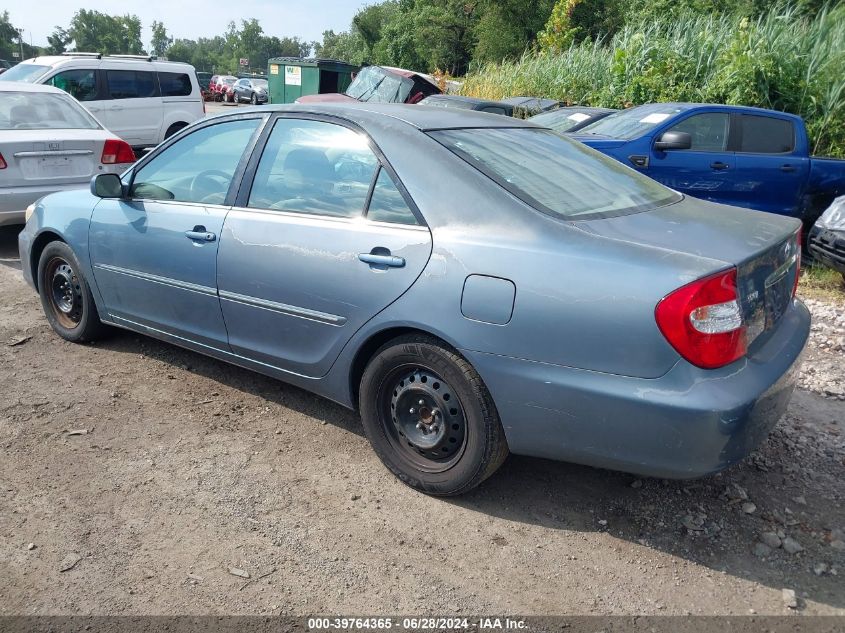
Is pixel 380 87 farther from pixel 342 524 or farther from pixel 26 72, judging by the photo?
pixel 342 524

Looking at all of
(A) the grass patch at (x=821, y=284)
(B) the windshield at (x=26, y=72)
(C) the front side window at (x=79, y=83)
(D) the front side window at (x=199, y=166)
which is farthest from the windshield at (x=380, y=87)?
(D) the front side window at (x=199, y=166)

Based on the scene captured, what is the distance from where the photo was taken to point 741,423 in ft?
8.38

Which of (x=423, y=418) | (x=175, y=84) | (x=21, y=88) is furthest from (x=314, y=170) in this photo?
(x=175, y=84)

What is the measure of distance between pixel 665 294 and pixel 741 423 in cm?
53

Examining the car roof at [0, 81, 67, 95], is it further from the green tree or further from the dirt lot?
the green tree

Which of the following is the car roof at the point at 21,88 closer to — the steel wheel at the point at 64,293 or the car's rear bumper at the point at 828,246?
the steel wheel at the point at 64,293

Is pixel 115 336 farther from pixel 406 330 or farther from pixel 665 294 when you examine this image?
pixel 665 294

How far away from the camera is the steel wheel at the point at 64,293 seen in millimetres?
4684

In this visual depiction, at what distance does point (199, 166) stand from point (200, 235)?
0.52 metres

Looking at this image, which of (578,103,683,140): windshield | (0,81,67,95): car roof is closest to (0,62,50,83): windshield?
(0,81,67,95): car roof

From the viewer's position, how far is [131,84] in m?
12.6

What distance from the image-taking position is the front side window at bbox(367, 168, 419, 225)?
3.13 meters

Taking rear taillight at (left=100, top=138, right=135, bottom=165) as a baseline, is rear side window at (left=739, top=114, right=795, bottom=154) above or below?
above

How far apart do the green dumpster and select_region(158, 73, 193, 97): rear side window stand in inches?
318
